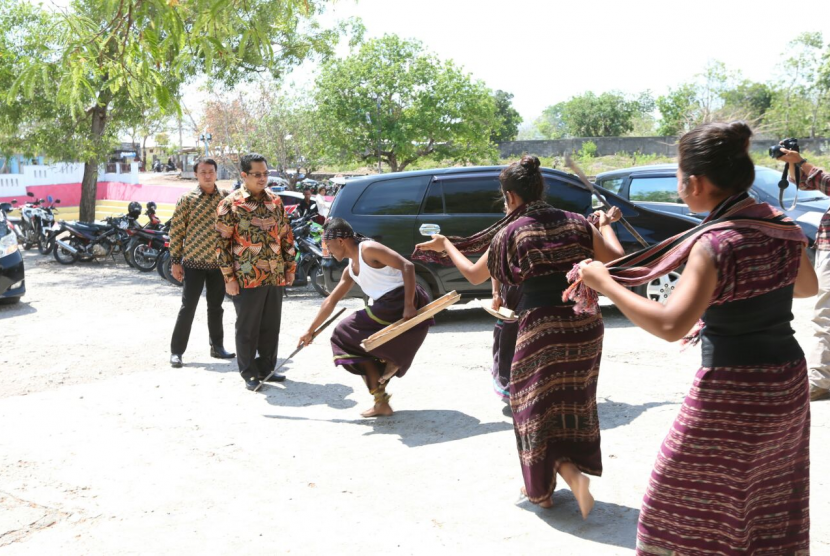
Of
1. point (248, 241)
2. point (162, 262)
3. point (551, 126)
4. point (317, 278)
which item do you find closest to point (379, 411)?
point (248, 241)

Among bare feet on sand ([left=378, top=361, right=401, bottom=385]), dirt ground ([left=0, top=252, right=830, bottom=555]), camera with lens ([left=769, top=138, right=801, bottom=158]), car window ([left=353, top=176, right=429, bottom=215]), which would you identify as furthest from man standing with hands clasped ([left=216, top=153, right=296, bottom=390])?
camera with lens ([left=769, top=138, right=801, bottom=158])

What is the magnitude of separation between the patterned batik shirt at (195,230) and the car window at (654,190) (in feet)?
22.6

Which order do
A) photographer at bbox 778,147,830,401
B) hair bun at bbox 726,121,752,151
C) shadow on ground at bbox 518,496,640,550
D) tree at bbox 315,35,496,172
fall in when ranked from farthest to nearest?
tree at bbox 315,35,496,172 → photographer at bbox 778,147,830,401 → shadow on ground at bbox 518,496,640,550 → hair bun at bbox 726,121,752,151

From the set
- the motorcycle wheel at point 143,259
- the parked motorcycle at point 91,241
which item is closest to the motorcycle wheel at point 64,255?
the parked motorcycle at point 91,241

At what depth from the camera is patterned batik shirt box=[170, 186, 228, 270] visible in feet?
24.2

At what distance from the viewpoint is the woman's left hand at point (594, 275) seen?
2583mm

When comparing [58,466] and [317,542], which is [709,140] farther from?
[58,466]

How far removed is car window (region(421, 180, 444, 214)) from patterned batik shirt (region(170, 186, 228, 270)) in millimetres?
2612

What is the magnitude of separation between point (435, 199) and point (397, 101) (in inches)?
712

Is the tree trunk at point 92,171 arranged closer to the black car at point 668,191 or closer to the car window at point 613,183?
the car window at point 613,183

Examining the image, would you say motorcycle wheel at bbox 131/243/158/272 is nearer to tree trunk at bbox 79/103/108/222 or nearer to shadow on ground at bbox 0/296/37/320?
tree trunk at bbox 79/103/108/222

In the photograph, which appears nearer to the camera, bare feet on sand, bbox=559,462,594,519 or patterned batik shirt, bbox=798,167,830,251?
bare feet on sand, bbox=559,462,594,519

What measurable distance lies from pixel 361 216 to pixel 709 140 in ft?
22.5

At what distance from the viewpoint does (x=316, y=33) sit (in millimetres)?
17172
